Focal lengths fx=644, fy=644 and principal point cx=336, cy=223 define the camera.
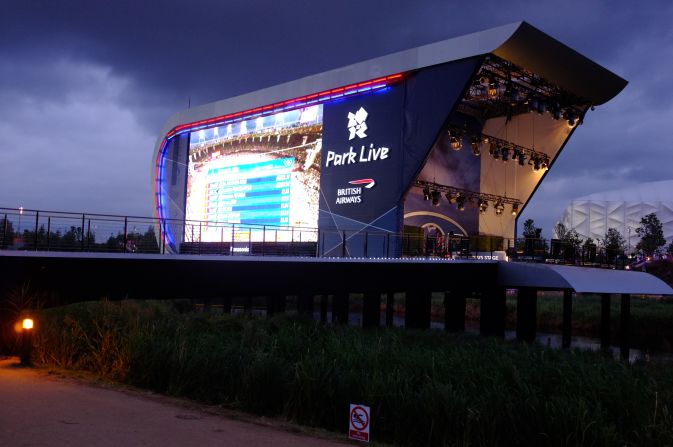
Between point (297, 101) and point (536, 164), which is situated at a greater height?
point (297, 101)

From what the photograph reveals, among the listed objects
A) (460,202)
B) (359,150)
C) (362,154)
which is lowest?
(460,202)

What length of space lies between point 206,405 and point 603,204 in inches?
4644

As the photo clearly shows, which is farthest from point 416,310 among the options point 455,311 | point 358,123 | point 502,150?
point 502,150

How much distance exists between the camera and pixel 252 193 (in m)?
36.3

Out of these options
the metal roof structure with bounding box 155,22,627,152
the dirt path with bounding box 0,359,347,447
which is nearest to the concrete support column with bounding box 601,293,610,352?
the metal roof structure with bounding box 155,22,627,152

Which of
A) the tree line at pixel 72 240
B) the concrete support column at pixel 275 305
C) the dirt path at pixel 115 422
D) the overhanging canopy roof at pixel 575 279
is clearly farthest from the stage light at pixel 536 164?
the dirt path at pixel 115 422

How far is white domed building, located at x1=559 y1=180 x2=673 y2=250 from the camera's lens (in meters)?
110

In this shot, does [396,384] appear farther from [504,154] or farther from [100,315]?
[504,154]

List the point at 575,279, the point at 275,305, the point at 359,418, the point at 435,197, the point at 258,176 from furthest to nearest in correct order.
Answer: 1. the point at 258,176
2. the point at 435,197
3. the point at 275,305
4. the point at 575,279
5. the point at 359,418

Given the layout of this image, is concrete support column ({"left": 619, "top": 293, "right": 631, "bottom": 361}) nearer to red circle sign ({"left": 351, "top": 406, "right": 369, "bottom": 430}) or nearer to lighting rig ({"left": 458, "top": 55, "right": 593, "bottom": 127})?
lighting rig ({"left": 458, "top": 55, "right": 593, "bottom": 127})

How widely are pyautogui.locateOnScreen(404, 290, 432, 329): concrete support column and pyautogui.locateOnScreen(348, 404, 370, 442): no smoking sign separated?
19.4 metres

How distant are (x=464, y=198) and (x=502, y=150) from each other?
3175 millimetres

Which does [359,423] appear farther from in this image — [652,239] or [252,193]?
[652,239]

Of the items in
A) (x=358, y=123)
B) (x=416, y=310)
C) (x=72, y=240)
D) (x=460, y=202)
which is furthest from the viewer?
(x=460, y=202)
